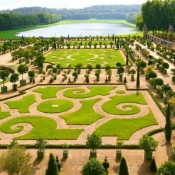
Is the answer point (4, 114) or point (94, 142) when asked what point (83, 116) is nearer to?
point (4, 114)

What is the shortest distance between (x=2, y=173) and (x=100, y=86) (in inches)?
1052

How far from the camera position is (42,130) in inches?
1208

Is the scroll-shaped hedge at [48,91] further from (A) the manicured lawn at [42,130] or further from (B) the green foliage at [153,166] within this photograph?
(B) the green foliage at [153,166]

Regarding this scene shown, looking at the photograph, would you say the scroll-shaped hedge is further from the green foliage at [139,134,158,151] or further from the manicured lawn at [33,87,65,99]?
the green foliage at [139,134,158,151]

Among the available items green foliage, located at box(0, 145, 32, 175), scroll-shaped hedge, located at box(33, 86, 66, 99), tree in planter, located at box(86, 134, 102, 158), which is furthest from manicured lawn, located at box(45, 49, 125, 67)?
green foliage, located at box(0, 145, 32, 175)

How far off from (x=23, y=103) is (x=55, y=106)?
448 cm

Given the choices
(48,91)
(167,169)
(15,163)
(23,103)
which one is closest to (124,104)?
(48,91)

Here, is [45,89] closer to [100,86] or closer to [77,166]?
[100,86]

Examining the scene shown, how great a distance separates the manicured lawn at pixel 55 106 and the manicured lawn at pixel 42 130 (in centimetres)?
275

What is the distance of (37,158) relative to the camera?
83.4ft

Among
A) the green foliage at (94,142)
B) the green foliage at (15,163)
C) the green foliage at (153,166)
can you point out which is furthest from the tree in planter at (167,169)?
the green foliage at (15,163)

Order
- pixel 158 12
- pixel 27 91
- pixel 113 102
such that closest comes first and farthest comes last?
pixel 113 102, pixel 27 91, pixel 158 12

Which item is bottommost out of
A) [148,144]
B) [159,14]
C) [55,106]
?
[55,106]

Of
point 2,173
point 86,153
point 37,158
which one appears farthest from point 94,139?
point 2,173
